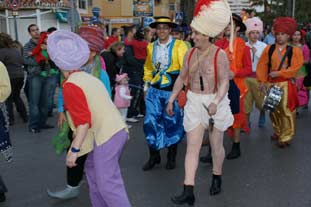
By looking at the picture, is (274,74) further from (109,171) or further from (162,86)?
(109,171)

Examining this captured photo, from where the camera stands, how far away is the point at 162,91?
17.3 feet

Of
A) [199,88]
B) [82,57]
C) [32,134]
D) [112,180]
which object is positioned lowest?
[32,134]

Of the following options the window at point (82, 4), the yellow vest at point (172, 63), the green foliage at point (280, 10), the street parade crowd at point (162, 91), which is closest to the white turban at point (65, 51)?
the street parade crowd at point (162, 91)

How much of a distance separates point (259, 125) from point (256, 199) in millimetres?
3507

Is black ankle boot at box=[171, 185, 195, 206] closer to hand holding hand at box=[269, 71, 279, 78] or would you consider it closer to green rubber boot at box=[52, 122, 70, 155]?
green rubber boot at box=[52, 122, 70, 155]

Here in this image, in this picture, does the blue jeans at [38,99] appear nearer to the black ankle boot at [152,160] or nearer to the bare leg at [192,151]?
the black ankle boot at [152,160]

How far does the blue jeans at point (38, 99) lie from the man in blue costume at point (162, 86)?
3091mm

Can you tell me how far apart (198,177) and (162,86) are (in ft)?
3.57

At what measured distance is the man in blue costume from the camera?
17.2ft

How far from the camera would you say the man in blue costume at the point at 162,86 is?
5250 mm

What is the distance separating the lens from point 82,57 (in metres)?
3.42

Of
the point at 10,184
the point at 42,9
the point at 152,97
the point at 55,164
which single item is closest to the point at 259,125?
the point at 152,97

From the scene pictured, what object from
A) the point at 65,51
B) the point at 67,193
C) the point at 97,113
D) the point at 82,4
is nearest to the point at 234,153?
the point at 67,193

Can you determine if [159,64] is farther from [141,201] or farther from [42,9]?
[42,9]
